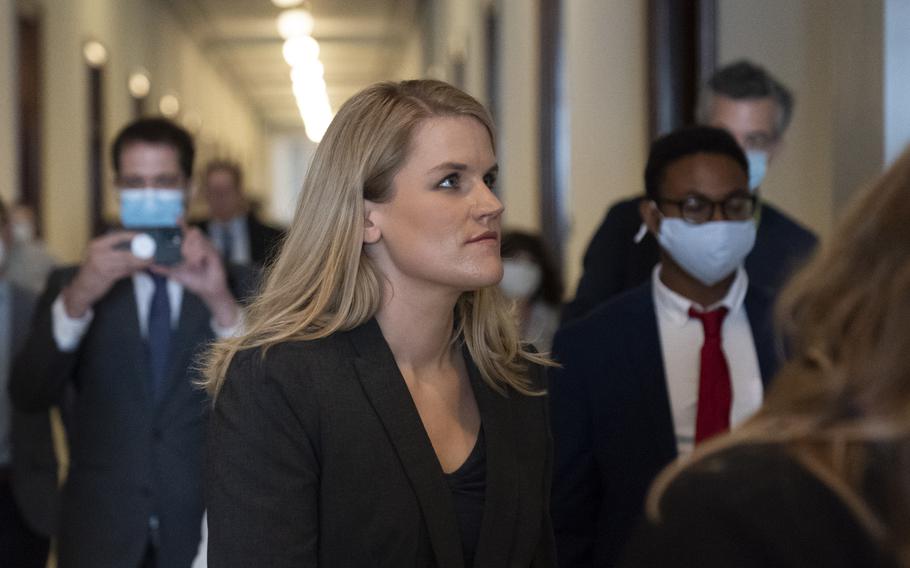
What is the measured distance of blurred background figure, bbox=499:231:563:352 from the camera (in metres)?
5.12

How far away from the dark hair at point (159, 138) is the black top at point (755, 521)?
2725 mm

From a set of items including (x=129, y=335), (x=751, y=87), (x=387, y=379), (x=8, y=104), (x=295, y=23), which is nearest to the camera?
(x=387, y=379)

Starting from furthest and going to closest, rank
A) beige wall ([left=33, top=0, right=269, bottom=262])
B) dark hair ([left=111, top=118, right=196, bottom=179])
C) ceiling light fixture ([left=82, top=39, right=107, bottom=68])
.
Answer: ceiling light fixture ([left=82, top=39, right=107, bottom=68]) < beige wall ([left=33, top=0, right=269, bottom=262]) < dark hair ([left=111, top=118, right=196, bottom=179])

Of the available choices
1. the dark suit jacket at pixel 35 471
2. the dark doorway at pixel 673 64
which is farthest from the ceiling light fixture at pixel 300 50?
the dark suit jacket at pixel 35 471

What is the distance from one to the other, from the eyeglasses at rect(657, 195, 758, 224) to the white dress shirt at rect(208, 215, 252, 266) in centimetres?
277

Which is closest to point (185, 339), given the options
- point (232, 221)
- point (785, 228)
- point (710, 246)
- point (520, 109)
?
point (710, 246)

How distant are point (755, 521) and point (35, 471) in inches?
119

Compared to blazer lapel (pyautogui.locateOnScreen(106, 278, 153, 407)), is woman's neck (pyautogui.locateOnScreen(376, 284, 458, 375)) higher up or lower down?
higher up

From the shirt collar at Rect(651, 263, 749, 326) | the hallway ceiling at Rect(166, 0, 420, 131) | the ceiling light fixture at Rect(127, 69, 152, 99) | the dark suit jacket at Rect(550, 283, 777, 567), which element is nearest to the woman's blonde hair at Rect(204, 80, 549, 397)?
the dark suit jacket at Rect(550, 283, 777, 567)

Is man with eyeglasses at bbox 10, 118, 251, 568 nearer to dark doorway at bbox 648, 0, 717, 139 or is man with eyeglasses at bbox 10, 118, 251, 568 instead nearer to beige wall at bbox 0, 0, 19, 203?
dark doorway at bbox 648, 0, 717, 139

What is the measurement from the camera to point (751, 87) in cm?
373

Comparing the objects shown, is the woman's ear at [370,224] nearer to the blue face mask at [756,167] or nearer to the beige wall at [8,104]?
the blue face mask at [756,167]

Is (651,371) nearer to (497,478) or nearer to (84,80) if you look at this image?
(497,478)

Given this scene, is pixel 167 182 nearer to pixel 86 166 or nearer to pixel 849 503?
pixel 849 503
